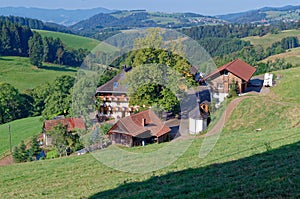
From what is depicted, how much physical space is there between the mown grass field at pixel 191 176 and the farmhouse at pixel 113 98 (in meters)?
2.13

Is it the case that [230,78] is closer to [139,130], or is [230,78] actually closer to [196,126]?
[196,126]

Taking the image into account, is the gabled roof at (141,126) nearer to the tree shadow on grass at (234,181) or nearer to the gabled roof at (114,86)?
the gabled roof at (114,86)

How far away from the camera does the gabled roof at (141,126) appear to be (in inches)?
615

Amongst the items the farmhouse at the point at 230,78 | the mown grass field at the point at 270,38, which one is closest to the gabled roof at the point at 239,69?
the farmhouse at the point at 230,78

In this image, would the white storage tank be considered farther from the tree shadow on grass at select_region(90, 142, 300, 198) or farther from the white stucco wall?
the tree shadow on grass at select_region(90, 142, 300, 198)

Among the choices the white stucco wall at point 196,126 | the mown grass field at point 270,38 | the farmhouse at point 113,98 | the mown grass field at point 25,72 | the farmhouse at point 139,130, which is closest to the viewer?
the farmhouse at point 139,130

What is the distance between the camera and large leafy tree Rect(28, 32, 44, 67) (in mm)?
100081

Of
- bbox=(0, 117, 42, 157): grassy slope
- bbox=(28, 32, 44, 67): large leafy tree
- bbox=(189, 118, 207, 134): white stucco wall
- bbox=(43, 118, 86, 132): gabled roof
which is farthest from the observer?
bbox=(28, 32, 44, 67): large leafy tree

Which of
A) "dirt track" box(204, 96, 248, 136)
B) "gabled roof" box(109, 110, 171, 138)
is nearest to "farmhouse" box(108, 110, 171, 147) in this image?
"gabled roof" box(109, 110, 171, 138)

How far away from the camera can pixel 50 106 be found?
4809 centimetres

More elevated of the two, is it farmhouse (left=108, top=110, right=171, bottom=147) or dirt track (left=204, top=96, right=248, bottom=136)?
farmhouse (left=108, top=110, right=171, bottom=147)

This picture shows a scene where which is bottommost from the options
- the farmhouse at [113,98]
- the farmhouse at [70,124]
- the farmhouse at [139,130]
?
the farmhouse at [70,124]

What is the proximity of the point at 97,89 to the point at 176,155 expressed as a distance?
4.78 m

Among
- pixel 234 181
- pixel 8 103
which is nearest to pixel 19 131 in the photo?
pixel 8 103
